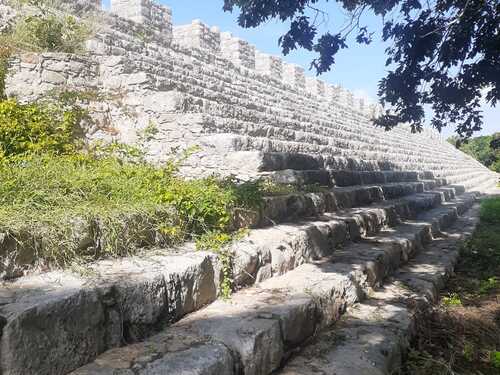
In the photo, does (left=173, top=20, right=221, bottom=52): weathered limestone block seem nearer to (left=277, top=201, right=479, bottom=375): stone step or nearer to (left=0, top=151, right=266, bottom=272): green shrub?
(left=0, top=151, right=266, bottom=272): green shrub

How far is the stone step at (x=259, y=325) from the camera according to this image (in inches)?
74.0

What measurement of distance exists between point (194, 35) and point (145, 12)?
1.96m

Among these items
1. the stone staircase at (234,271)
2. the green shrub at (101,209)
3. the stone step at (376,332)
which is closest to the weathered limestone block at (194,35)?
the stone staircase at (234,271)

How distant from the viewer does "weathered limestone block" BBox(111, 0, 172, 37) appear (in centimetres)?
869

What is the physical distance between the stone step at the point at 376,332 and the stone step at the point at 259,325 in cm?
8

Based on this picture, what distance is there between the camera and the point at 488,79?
19.4ft

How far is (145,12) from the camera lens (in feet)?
28.8

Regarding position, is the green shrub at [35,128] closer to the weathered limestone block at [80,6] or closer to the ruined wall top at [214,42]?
the weathered limestone block at [80,6]

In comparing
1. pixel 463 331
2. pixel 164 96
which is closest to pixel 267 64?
pixel 164 96

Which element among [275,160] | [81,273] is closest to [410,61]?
[275,160]

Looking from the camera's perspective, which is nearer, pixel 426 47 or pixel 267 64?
pixel 426 47

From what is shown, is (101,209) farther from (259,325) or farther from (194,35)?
(194,35)

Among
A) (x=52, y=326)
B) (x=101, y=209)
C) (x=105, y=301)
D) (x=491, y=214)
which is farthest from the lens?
(x=491, y=214)

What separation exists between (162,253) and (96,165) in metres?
1.53
